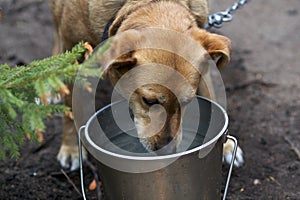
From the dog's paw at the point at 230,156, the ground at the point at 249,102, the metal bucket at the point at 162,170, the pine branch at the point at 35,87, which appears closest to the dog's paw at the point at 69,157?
the ground at the point at 249,102

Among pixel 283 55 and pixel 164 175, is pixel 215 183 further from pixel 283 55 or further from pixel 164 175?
pixel 283 55

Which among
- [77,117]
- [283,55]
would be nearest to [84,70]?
[77,117]

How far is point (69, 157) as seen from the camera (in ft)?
10.6

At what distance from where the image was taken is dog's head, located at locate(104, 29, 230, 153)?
7.76 feet

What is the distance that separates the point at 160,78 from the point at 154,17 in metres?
0.37

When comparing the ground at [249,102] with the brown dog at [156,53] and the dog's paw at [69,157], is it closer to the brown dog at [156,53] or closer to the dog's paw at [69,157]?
the dog's paw at [69,157]

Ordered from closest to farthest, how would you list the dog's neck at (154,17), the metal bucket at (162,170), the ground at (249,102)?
the metal bucket at (162,170) → the dog's neck at (154,17) → the ground at (249,102)

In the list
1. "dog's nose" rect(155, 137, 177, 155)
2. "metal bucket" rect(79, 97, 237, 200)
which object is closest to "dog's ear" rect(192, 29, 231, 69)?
"metal bucket" rect(79, 97, 237, 200)

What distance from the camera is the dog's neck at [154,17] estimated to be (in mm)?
2492

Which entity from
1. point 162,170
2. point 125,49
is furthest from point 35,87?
point 125,49

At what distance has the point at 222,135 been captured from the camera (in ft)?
6.97

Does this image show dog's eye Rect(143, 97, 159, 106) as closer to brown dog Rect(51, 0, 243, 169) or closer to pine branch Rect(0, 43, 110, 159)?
brown dog Rect(51, 0, 243, 169)

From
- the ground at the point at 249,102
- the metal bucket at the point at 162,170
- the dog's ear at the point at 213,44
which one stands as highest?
the dog's ear at the point at 213,44

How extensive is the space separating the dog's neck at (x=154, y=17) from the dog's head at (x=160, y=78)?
0.32 ft
